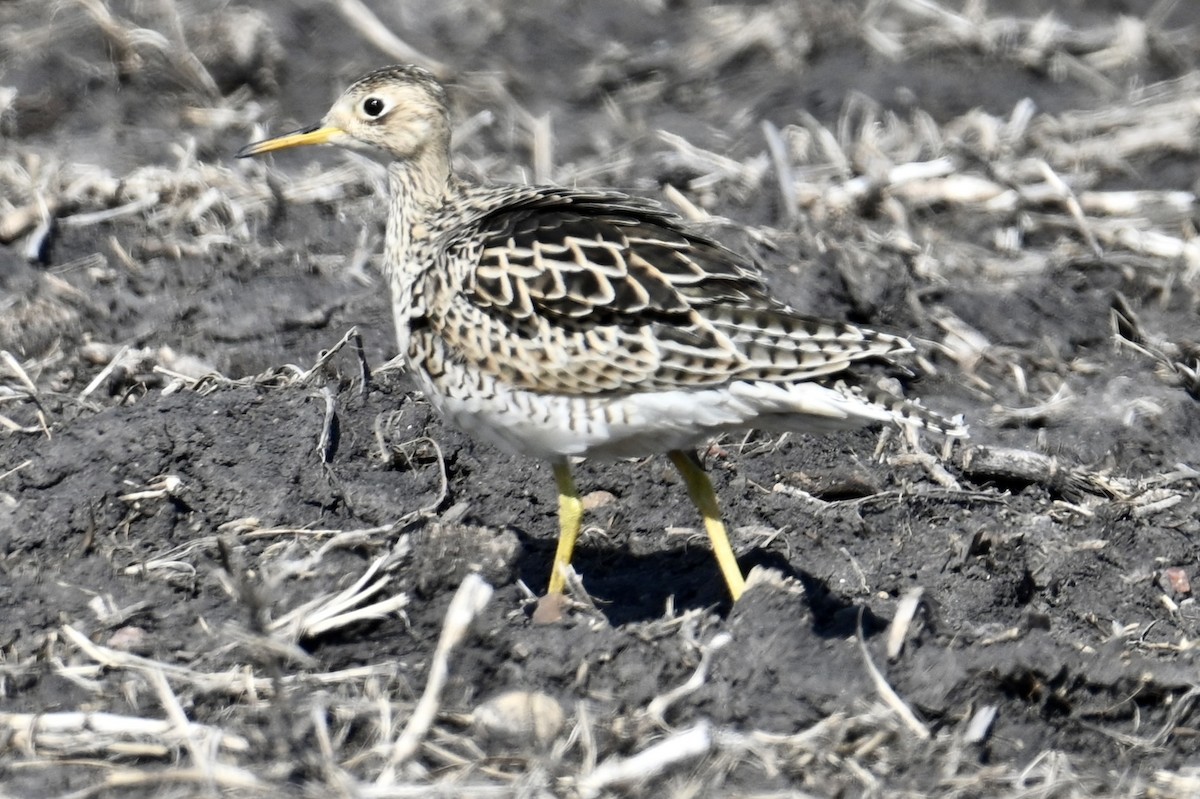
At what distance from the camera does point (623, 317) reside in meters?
5.57

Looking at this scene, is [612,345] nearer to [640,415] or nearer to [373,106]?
[640,415]

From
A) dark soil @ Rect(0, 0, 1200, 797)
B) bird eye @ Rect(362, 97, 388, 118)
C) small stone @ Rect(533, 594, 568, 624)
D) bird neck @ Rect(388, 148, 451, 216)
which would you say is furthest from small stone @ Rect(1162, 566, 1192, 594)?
bird eye @ Rect(362, 97, 388, 118)

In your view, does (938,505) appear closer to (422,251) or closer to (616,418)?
(616,418)

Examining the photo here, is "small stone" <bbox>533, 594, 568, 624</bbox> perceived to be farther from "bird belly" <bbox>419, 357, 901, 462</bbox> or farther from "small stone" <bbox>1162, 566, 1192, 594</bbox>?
"small stone" <bbox>1162, 566, 1192, 594</bbox>

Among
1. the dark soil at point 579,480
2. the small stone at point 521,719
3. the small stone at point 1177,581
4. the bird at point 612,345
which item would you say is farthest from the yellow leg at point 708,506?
the small stone at point 1177,581

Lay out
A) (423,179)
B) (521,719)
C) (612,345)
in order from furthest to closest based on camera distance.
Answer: (423,179), (612,345), (521,719)

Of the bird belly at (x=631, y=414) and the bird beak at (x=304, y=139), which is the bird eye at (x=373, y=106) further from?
the bird belly at (x=631, y=414)

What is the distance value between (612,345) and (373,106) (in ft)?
5.94

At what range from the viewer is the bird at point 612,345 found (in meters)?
5.40

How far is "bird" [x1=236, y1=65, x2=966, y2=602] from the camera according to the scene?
17.7 feet

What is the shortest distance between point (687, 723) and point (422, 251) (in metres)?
2.08

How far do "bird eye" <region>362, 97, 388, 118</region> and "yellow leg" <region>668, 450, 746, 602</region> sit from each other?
1.86 m

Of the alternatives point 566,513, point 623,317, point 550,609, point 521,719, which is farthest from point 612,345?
point 521,719

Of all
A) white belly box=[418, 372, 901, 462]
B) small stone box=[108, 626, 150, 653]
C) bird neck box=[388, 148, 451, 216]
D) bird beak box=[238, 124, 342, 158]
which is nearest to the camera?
white belly box=[418, 372, 901, 462]
